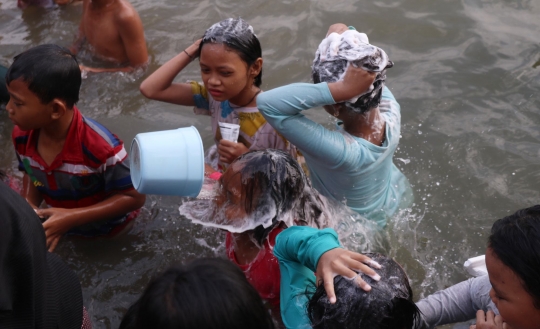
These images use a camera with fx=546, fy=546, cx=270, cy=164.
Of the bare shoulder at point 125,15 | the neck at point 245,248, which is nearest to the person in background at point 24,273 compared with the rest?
the neck at point 245,248

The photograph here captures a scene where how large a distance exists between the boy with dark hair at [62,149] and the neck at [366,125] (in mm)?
1215

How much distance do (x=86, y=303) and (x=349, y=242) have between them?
5.15ft

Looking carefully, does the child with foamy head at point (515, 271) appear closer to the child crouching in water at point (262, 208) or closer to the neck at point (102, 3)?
the child crouching in water at point (262, 208)

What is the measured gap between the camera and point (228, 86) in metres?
2.98

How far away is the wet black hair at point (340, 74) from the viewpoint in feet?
8.29

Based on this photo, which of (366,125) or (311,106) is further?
(366,125)

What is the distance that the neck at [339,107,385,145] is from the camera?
8.84 ft

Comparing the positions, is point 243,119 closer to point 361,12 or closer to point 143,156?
point 143,156

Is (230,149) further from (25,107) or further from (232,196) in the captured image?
(25,107)

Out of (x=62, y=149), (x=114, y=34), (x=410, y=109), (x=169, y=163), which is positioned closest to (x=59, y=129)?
(x=62, y=149)

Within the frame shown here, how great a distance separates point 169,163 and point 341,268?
95cm

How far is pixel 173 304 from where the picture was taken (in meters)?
→ 1.49

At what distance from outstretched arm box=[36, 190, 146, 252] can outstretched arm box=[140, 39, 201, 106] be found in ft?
2.21

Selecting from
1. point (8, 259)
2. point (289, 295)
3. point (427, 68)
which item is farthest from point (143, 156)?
point (427, 68)
